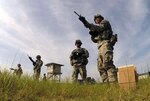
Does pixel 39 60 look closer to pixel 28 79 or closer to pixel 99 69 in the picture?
pixel 99 69

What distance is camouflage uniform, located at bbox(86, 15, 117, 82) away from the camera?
7734mm

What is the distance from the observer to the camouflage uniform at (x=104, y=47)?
7.73 m

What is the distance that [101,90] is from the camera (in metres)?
6.70

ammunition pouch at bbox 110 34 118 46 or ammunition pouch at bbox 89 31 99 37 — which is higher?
ammunition pouch at bbox 89 31 99 37

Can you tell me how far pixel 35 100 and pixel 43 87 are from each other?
125cm

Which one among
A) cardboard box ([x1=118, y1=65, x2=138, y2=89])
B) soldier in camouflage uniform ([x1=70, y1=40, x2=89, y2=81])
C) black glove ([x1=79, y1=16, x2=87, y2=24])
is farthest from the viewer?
soldier in camouflage uniform ([x1=70, y1=40, x2=89, y2=81])

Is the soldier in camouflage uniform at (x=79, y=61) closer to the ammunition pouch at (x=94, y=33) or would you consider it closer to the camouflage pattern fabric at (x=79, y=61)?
the camouflage pattern fabric at (x=79, y=61)

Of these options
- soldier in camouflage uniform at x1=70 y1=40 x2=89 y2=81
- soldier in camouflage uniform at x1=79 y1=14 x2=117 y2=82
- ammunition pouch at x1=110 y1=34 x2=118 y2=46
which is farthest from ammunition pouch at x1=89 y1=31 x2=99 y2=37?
soldier in camouflage uniform at x1=70 y1=40 x2=89 y2=81

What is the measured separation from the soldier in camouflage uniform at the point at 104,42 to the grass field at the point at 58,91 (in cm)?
91

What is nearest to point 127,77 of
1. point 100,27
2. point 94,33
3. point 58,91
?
point 58,91

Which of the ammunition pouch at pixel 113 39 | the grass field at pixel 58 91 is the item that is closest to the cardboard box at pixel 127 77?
the grass field at pixel 58 91

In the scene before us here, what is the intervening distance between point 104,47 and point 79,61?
391 cm

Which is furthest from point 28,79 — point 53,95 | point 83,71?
point 83,71

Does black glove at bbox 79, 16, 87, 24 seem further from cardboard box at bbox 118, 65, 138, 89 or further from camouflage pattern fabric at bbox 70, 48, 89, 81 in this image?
camouflage pattern fabric at bbox 70, 48, 89, 81
